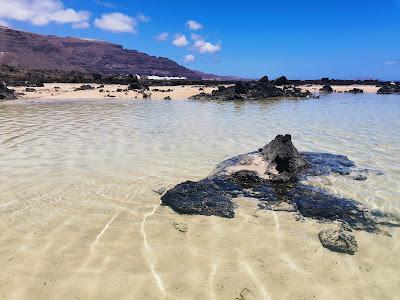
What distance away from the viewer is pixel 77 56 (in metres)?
149

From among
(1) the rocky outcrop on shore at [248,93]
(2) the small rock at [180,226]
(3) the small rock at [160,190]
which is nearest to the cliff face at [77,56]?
(1) the rocky outcrop on shore at [248,93]

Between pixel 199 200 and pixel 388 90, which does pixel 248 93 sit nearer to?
pixel 388 90

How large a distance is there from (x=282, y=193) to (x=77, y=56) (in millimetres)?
155395

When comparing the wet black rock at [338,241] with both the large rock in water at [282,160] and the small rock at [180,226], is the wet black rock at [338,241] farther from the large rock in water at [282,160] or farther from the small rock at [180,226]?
the large rock in water at [282,160]

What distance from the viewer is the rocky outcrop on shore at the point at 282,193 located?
505 centimetres

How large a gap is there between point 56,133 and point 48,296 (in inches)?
348

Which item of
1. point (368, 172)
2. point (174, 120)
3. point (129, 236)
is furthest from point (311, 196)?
point (174, 120)

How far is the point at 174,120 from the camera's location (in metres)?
15.0

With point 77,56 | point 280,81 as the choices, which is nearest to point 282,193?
point 280,81

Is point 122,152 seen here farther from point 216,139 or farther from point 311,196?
point 311,196

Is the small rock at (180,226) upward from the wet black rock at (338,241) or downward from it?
downward

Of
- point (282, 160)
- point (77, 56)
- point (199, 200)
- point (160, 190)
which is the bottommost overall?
point (77, 56)

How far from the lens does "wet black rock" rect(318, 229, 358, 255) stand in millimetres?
4230

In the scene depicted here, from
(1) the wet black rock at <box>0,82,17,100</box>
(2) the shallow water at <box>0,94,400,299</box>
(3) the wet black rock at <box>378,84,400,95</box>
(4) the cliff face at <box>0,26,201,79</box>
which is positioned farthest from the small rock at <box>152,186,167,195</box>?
(4) the cliff face at <box>0,26,201,79</box>
